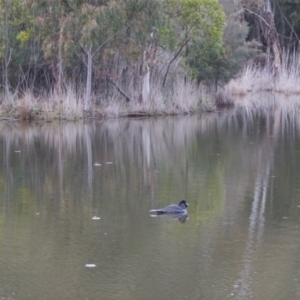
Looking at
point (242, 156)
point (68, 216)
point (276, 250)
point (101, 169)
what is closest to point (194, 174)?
point (101, 169)

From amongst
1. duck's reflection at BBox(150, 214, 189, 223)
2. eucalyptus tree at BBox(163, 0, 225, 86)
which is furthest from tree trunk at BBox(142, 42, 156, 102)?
duck's reflection at BBox(150, 214, 189, 223)

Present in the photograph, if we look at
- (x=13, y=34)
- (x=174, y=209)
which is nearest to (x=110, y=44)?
(x=13, y=34)

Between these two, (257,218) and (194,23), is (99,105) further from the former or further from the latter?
(257,218)

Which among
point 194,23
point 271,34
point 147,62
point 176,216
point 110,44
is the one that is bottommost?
point 176,216

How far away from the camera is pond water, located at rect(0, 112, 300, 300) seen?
7.53 metres

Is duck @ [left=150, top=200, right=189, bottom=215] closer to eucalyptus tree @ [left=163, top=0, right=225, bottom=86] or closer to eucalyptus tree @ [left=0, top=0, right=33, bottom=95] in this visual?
eucalyptus tree @ [left=163, top=0, right=225, bottom=86]

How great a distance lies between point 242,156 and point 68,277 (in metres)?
9.64

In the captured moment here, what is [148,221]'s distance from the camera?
33.7ft

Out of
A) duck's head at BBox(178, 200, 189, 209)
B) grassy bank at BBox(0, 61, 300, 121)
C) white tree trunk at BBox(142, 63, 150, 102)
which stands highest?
white tree trunk at BBox(142, 63, 150, 102)

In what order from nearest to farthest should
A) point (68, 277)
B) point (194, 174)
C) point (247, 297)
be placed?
1. point (247, 297)
2. point (68, 277)
3. point (194, 174)

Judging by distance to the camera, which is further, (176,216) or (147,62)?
(147,62)

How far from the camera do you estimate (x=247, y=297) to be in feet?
→ 23.2

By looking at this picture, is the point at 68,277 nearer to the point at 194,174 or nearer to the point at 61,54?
the point at 194,174

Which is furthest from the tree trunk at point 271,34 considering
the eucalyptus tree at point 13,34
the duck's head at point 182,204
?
the duck's head at point 182,204
